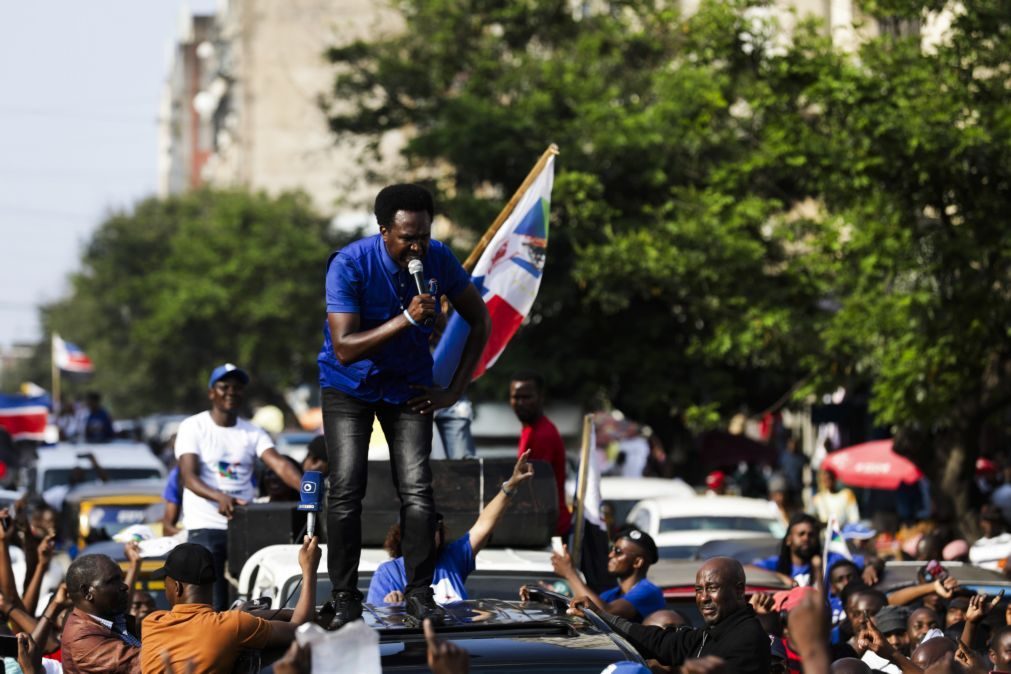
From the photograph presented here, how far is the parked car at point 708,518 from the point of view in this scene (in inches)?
675

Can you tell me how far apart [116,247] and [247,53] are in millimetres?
16273

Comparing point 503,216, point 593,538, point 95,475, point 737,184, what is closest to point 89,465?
point 95,475

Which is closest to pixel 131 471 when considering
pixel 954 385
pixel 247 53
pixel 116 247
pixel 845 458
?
pixel 845 458

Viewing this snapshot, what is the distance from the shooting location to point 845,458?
20.2m

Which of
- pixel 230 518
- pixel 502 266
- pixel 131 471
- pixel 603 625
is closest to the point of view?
pixel 603 625

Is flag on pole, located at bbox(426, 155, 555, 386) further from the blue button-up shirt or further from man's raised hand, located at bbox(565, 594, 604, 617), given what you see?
man's raised hand, located at bbox(565, 594, 604, 617)

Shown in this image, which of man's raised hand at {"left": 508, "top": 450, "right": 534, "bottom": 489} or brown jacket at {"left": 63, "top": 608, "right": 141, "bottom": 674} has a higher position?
man's raised hand at {"left": 508, "top": 450, "right": 534, "bottom": 489}

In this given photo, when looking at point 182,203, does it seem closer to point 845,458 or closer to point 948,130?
point 845,458

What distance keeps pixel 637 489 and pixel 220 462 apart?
10783 mm

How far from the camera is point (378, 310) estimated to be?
656 cm

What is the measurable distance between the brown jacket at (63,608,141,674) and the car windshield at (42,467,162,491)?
1460cm

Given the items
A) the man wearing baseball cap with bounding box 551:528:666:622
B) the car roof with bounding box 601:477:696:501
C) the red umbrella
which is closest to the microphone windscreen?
the man wearing baseball cap with bounding box 551:528:666:622

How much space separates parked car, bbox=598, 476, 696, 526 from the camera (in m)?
19.9

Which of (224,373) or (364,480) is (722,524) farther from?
(364,480)
